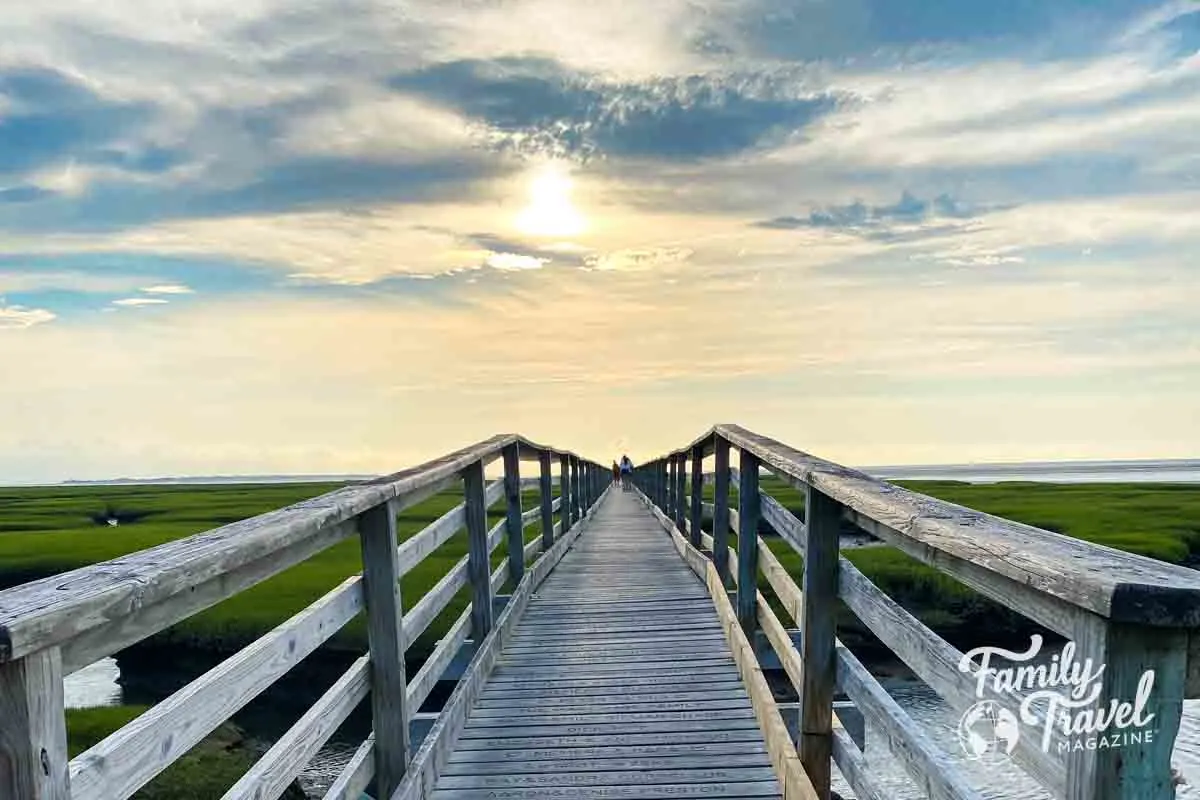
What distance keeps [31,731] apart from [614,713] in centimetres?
367

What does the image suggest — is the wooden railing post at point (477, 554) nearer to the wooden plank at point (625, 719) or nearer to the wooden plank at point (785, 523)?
the wooden plank at point (625, 719)

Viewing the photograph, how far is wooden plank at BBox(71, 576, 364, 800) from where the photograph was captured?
1604 millimetres

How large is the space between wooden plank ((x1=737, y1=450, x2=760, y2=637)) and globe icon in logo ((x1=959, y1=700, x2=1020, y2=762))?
319cm

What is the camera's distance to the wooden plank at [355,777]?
2914mm

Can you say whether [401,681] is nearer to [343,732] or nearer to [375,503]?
[375,503]

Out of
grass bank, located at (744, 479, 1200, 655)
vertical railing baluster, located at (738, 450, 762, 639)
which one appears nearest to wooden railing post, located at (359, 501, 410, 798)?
vertical railing baluster, located at (738, 450, 762, 639)

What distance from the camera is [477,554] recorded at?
5512 millimetres

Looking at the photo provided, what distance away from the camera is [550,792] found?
3.74 metres

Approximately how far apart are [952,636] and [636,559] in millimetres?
9679

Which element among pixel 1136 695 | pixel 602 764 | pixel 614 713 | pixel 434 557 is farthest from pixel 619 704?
pixel 434 557

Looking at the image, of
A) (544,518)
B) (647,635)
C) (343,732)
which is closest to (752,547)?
(647,635)

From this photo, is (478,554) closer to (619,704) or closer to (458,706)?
(458,706)
